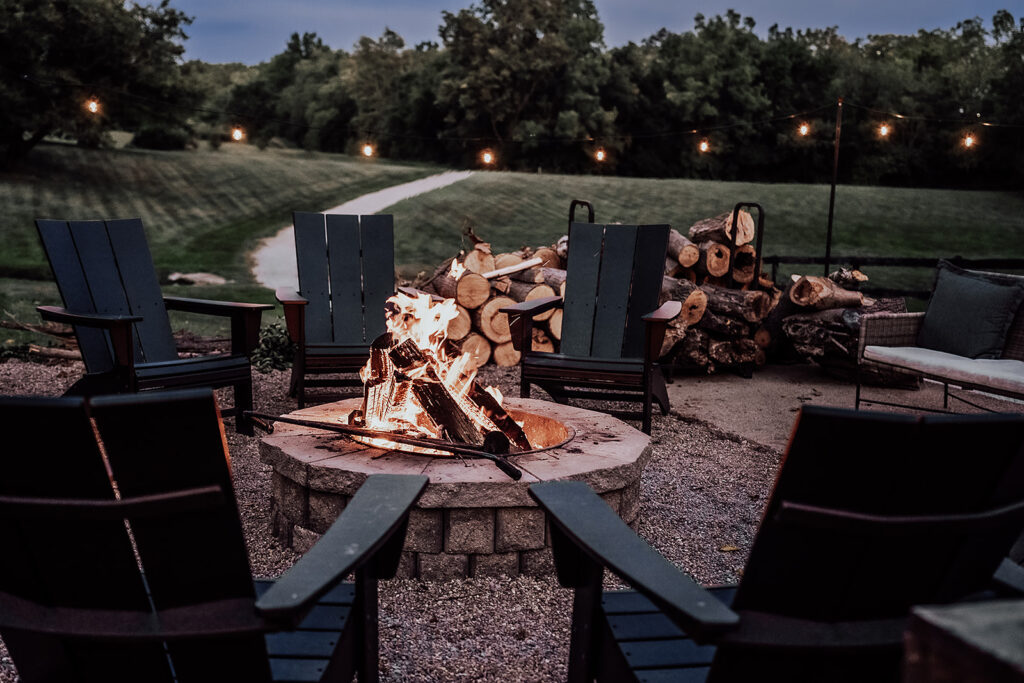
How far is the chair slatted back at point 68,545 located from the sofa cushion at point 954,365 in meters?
3.80

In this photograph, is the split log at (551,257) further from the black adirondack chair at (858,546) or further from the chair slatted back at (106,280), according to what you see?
the black adirondack chair at (858,546)

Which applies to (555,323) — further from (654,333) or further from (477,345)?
(654,333)

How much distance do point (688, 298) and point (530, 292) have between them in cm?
113

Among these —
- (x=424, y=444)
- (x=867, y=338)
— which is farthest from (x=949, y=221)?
(x=424, y=444)

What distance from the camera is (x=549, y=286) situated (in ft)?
18.8

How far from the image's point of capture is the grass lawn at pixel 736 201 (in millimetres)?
12922

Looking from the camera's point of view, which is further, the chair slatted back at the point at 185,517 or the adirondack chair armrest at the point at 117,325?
the adirondack chair armrest at the point at 117,325

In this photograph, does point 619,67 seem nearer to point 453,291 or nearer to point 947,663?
point 453,291

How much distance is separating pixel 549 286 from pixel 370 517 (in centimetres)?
439

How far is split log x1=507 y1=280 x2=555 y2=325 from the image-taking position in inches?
221

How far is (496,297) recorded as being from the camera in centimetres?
561

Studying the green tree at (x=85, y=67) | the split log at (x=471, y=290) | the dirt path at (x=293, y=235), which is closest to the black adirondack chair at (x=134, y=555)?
the split log at (x=471, y=290)

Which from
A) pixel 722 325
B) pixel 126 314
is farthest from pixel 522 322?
pixel 722 325

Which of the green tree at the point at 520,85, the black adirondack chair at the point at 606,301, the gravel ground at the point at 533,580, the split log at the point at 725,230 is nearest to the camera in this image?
the gravel ground at the point at 533,580
